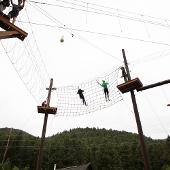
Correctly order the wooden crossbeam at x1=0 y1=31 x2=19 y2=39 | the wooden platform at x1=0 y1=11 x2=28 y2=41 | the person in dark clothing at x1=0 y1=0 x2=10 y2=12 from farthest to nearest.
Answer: the person in dark clothing at x1=0 y1=0 x2=10 y2=12 → the wooden platform at x1=0 y1=11 x2=28 y2=41 → the wooden crossbeam at x1=0 y1=31 x2=19 y2=39

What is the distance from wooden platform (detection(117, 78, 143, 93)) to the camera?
1186 cm

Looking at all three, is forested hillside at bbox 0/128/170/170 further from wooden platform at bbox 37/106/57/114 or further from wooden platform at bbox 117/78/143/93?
wooden platform at bbox 117/78/143/93

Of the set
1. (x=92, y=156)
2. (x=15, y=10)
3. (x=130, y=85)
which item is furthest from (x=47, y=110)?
(x=92, y=156)

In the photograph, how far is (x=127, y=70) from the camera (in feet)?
48.2

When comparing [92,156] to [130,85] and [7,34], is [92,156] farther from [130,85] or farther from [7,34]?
[7,34]

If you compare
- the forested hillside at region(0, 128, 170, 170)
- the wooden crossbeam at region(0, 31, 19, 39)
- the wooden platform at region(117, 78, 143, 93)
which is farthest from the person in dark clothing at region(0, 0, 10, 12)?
the forested hillside at region(0, 128, 170, 170)

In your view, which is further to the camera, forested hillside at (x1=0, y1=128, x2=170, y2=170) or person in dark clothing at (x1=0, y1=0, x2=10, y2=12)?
forested hillside at (x1=0, y1=128, x2=170, y2=170)

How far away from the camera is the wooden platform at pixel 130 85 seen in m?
11.9

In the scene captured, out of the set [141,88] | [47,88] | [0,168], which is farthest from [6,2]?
[0,168]

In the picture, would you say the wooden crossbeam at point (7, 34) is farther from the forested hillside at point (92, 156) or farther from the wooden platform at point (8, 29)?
the forested hillside at point (92, 156)

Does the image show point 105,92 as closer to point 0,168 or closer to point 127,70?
point 127,70

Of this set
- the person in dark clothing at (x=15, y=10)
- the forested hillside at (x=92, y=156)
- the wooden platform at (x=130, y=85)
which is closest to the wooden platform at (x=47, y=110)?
the wooden platform at (x=130, y=85)

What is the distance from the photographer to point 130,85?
1201 centimetres

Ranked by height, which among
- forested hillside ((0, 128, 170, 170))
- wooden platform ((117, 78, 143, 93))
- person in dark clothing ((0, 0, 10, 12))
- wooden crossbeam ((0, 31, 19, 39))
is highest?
forested hillside ((0, 128, 170, 170))
